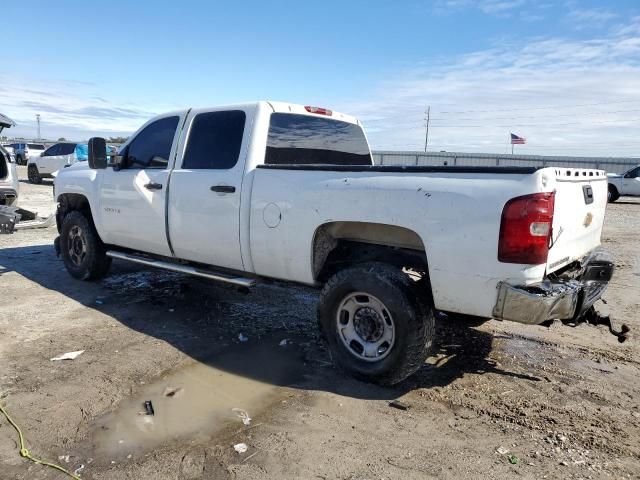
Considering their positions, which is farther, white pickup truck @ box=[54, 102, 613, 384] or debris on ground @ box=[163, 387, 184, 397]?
debris on ground @ box=[163, 387, 184, 397]

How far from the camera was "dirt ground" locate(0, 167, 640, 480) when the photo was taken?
2941mm

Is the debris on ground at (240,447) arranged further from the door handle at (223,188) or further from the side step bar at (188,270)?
the door handle at (223,188)

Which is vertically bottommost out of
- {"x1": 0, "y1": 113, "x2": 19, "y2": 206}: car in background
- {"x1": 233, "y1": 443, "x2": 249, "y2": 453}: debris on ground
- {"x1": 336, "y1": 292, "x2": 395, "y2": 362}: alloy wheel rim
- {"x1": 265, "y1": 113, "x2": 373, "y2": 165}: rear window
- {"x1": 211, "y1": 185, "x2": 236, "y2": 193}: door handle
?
{"x1": 233, "y1": 443, "x2": 249, "y2": 453}: debris on ground

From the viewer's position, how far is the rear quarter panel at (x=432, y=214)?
3.27 meters

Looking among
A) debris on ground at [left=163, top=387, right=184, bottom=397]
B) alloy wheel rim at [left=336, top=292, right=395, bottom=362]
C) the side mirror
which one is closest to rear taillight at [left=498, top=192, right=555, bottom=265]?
alloy wheel rim at [left=336, top=292, right=395, bottom=362]

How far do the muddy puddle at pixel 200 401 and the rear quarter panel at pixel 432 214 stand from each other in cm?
82

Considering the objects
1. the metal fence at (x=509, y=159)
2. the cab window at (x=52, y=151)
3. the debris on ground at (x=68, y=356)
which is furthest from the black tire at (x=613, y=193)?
the cab window at (x=52, y=151)

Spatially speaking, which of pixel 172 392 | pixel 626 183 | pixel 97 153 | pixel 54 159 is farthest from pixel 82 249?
pixel 626 183

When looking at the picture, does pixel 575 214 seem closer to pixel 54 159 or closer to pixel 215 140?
pixel 215 140

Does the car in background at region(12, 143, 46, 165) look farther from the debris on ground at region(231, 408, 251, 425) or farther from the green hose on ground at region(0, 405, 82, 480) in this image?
the debris on ground at region(231, 408, 251, 425)

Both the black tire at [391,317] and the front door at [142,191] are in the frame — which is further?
the front door at [142,191]

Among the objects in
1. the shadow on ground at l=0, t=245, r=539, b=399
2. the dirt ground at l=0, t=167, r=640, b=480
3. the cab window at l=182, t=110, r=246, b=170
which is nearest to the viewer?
the dirt ground at l=0, t=167, r=640, b=480

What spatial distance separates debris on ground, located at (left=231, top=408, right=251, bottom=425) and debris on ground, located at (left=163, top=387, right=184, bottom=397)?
0.49m

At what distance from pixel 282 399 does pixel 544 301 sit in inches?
74.4
